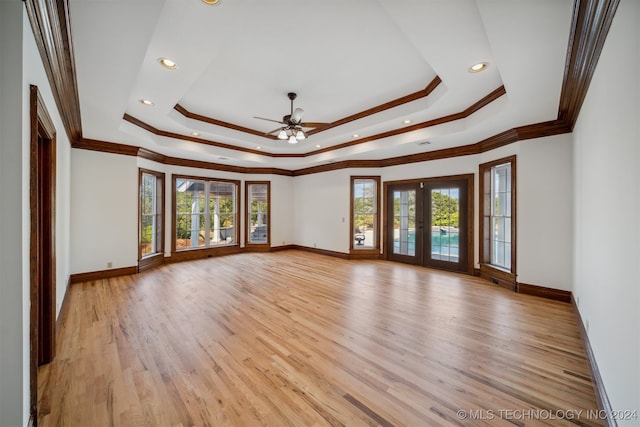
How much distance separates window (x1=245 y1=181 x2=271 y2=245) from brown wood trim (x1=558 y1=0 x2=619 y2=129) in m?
6.95

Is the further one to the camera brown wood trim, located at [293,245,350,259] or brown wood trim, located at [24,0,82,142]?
brown wood trim, located at [293,245,350,259]

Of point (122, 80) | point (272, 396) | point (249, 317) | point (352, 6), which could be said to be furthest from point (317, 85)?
point (272, 396)

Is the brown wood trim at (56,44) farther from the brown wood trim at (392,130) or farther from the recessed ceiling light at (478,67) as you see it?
the recessed ceiling light at (478,67)

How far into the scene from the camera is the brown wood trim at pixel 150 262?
18.2ft

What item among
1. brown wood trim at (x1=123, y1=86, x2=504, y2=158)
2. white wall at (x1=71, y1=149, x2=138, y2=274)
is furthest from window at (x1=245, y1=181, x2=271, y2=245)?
white wall at (x1=71, y1=149, x2=138, y2=274)

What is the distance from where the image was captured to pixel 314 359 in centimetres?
240

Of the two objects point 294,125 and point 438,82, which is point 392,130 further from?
point 294,125

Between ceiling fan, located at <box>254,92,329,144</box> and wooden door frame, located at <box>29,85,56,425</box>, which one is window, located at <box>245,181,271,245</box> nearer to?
ceiling fan, located at <box>254,92,329,144</box>

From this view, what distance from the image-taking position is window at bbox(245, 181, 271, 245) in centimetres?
816

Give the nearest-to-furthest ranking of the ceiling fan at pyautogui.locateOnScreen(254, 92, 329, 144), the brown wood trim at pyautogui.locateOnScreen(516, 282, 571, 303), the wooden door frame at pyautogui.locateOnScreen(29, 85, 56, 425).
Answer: the wooden door frame at pyautogui.locateOnScreen(29, 85, 56, 425), the brown wood trim at pyautogui.locateOnScreen(516, 282, 571, 303), the ceiling fan at pyautogui.locateOnScreen(254, 92, 329, 144)

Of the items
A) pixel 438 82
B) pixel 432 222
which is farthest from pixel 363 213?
pixel 438 82

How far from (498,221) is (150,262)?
7.29 metres

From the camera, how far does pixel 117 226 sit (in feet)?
16.8

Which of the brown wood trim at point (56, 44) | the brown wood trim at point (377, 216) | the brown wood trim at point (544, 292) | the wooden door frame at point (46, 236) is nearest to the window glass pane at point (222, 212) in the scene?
the brown wood trim at point (377, 216)
